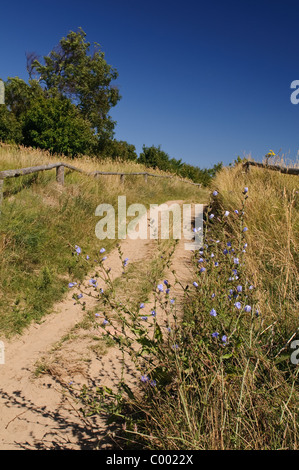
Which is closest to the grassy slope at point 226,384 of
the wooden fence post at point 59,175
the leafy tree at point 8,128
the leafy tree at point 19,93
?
the wooden fence post at point 59,175

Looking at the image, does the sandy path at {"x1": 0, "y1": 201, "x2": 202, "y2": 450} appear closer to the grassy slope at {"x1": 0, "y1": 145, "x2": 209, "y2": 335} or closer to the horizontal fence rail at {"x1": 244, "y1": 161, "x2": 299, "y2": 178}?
the grassy slope at {"x1": 0, "y1": 145, "x2": 209, "y2": 335}

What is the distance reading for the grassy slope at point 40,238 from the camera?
4227 millimetres

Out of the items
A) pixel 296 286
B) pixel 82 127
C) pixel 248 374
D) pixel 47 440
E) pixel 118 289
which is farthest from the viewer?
pixel 82 127

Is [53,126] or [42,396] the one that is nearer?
[42,396]

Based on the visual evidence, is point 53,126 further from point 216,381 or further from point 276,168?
point 216,381

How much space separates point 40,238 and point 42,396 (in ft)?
10.1

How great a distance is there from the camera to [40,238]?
534 centimetres

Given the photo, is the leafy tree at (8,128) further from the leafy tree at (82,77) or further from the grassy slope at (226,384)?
the grassy slope at (226,384)

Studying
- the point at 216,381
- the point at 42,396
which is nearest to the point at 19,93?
the point at 42,396

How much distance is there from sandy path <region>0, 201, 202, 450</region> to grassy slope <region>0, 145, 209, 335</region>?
31 centimetres

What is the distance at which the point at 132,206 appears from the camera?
400 inches
